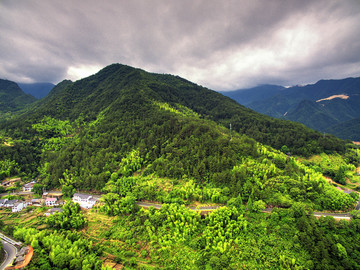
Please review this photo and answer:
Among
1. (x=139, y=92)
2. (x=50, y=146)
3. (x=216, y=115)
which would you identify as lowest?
(x=50, y=146)

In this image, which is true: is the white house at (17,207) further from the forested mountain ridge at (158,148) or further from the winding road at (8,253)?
the winding road at (8,253)

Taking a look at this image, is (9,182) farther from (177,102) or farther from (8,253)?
(177,102)

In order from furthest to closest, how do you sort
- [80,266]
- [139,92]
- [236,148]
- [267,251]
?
[139,92] < [236,148] < [267,251] < [80,266]

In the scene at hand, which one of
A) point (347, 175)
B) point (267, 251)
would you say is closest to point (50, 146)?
point (267, 251)

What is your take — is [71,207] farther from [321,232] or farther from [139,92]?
[139,92]

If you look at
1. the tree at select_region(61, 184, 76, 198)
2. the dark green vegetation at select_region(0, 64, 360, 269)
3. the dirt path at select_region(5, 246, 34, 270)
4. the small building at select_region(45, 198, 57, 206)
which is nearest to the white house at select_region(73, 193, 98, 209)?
the dark green vegetation at select_region(0, 64, 360, 269)

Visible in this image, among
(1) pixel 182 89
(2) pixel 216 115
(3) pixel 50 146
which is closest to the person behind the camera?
(3) pixel 50 146

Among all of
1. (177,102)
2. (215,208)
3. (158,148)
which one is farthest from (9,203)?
(177,102)

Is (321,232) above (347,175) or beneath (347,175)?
beneath
